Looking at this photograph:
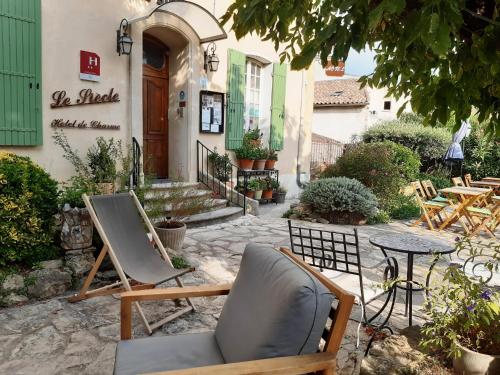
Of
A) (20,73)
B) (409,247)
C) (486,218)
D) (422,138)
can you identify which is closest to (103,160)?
(20,73)

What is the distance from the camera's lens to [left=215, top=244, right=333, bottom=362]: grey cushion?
1.60 m

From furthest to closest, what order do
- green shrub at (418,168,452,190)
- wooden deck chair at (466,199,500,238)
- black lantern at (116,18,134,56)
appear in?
green shrub at (418,168,452,190) < wooden deck chair at (466,199,500,238) < black lantern at (116,18,134,56)

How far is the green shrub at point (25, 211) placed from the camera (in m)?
3.46

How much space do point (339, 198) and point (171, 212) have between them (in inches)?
145

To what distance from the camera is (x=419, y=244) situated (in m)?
3.15

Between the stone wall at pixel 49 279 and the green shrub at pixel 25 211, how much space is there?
146 mm

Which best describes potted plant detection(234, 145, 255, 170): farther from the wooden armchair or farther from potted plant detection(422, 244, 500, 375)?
potted plant detection(422, 244, 500, 375)

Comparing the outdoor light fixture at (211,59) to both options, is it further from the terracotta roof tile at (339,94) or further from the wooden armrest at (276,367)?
the terracotta roof tile at (339,94)

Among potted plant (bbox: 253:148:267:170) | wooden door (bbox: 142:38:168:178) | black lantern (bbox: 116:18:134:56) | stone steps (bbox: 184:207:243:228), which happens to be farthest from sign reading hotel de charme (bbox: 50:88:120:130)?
potted plant (bbox: 253:148:267:170)

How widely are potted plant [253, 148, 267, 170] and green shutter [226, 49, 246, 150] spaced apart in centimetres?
46

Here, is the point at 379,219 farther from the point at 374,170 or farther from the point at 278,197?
the point at 278,197

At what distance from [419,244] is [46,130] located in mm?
5235

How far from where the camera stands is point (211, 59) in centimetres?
799

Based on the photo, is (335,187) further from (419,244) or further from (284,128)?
(419,244)
